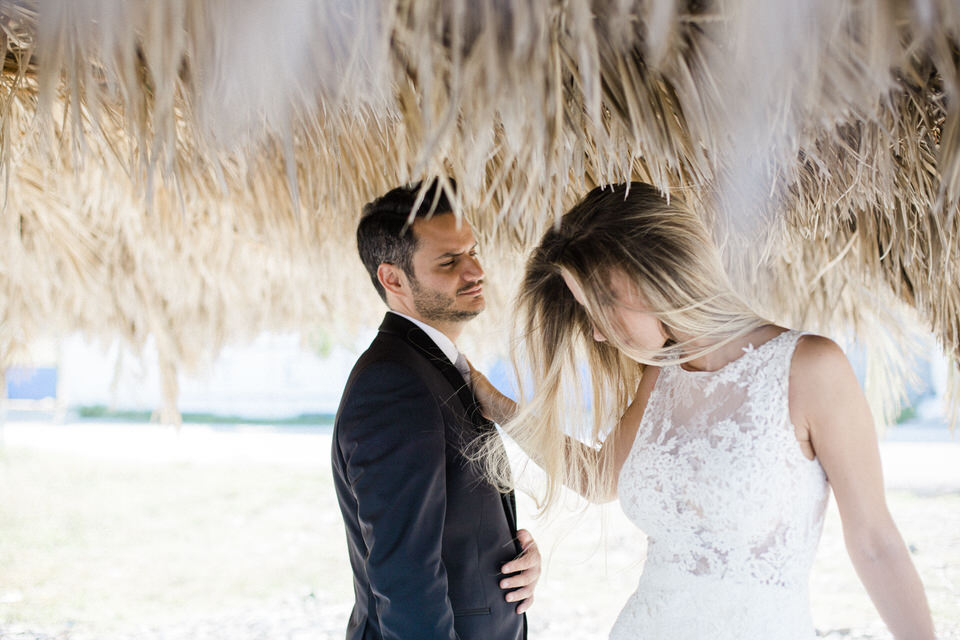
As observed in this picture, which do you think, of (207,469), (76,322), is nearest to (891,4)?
(76,322)

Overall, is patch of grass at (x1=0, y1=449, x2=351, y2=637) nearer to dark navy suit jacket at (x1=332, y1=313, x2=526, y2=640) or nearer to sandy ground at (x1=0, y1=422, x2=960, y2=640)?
sandy ground at (x1=0, y1=422, x2=960, y2=640)

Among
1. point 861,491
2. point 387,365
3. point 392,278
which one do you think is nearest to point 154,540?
point 392,278

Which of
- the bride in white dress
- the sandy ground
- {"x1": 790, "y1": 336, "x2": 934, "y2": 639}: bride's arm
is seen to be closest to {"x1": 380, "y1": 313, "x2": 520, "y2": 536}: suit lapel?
the bride in white dress

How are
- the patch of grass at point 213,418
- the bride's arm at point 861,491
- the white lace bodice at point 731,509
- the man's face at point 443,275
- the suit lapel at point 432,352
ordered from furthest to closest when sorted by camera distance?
the patch of grass at point 213,418, the man's face at point 443,275, the suit lapel at point 432,352, the white lace bodice at point 731,509, the bride's arm at point 861,491

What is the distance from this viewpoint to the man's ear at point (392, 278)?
5.01ft

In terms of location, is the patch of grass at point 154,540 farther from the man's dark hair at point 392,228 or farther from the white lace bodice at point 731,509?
the white lace bodice at point 731,509

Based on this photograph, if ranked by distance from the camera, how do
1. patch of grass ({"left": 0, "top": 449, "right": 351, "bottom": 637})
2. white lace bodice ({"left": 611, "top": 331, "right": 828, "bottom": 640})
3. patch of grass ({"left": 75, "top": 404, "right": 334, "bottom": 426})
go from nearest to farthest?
white lace bodice ({"left": 611, "top": 331, "right": 828, "bottom": 640}), patch of grass ({"left": 0, "top": 449, "right": 351, "bottom": 637}), patch of grass ({"left": 75, "top": 404, "right": 334, "bottom": 426})

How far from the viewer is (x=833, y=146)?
1.20 metres

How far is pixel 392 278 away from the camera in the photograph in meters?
1.54

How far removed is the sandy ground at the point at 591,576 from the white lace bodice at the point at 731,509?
0.26 meters

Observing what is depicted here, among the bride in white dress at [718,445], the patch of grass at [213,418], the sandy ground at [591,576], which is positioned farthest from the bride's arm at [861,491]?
the patch of grass at [213,418]

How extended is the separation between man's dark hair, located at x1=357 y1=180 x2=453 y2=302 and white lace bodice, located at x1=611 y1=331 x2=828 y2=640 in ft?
2.15

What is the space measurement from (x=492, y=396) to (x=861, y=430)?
714mm

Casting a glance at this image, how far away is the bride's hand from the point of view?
1.50 meters
